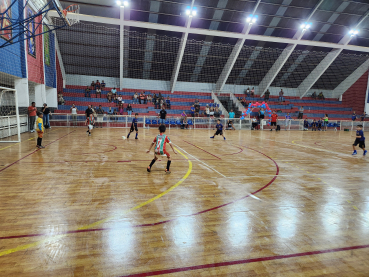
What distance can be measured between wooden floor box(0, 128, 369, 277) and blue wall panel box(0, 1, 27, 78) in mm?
7845

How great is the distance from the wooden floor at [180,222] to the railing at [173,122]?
13817 mm

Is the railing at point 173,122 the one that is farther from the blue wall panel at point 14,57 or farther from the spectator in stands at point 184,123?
the blue wall panel at point 14,57

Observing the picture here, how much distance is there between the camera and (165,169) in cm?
642

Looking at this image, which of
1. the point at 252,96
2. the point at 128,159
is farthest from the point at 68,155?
the point at 252,96

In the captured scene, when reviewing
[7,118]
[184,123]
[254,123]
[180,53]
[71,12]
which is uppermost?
[180,53]

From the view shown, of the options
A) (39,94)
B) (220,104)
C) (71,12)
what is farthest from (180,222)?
(220,104)

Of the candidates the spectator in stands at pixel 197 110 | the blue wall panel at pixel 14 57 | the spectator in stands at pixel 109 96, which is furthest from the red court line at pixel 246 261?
the spectator in stands at pixel 109 96

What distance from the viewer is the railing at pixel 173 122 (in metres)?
19.1

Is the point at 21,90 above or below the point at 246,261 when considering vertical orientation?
above

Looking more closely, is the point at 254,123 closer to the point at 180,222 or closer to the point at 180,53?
the point at 180,53

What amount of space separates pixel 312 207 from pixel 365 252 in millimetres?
1283

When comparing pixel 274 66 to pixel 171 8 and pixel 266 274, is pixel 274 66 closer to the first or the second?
pixel 171 8

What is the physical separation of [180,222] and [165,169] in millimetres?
3193

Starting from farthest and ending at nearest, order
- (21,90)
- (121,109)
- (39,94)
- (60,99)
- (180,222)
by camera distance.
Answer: (121,109) < (60,99) < (39,94) < (21,90) < (180,222)
